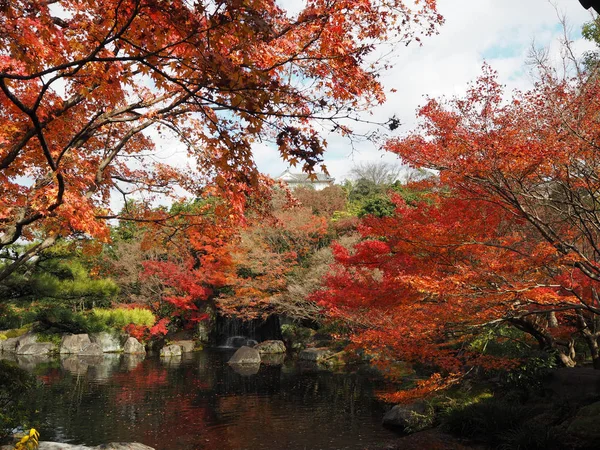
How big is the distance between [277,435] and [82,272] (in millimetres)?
6821

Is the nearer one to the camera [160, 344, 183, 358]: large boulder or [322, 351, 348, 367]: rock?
[322, 351, 348, 367]: rock

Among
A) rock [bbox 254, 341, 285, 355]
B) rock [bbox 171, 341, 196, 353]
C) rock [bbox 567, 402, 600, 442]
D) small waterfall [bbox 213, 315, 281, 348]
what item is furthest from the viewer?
small waterfall [bbox 213, 315, 281, 348]

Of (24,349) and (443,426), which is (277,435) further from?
(24,349)

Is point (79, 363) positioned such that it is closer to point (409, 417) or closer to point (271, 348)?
point (271, 348)

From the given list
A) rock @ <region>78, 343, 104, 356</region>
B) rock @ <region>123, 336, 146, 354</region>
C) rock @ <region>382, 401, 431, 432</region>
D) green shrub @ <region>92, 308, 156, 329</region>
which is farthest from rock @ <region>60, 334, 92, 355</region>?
rock @ <region>382, 401, 431, 432</region>

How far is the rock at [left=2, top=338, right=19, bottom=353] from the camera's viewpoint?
22.8m

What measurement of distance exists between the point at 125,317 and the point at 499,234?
63.7 ft

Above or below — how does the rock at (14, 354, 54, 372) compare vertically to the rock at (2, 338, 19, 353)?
below

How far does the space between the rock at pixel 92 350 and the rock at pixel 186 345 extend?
349 centimetres

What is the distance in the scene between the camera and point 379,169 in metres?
41.8

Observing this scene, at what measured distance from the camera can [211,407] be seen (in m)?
11.8

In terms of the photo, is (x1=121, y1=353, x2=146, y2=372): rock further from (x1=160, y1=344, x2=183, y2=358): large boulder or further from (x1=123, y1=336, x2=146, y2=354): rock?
(x1=160, y1=344, x2=183, y2=358): large boulder

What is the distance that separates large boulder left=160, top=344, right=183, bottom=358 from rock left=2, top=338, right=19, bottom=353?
25.2ft

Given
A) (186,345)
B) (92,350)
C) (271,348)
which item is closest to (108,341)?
(92,350)
